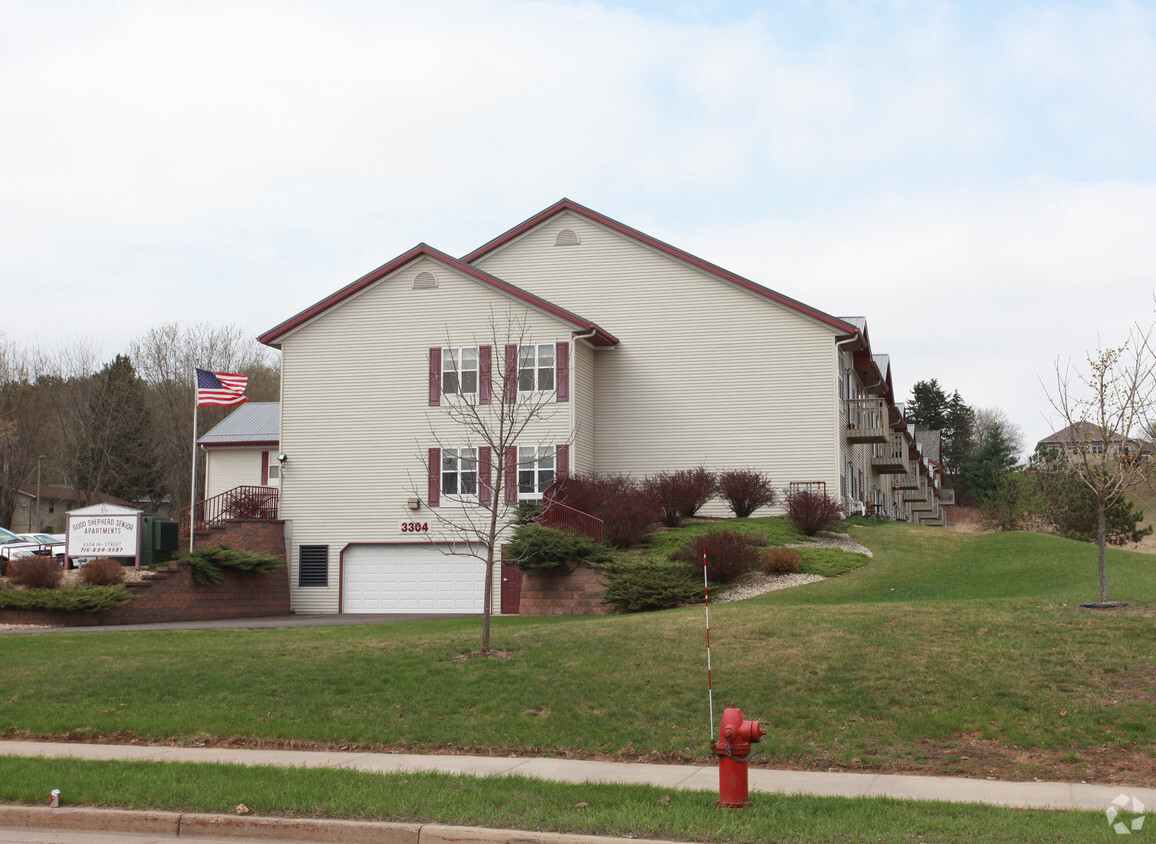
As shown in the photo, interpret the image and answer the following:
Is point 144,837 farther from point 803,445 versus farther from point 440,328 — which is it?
point 803,445

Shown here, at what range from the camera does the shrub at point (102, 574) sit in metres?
24.7

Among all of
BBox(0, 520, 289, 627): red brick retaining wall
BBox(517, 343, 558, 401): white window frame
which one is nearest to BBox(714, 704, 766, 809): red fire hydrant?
BBox(0, 520, 289, 627): red brick retaining wall

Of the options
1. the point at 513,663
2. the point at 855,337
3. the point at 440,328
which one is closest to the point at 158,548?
the point at 440,328

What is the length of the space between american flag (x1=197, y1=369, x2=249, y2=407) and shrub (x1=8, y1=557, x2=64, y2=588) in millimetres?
5791

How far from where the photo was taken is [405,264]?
3081 cm

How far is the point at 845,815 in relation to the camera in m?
7.53

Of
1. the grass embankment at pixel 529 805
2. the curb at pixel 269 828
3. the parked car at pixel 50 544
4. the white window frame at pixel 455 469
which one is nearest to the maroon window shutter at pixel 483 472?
the white window frame at pixel 455 469

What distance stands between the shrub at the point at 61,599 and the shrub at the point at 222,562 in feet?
8.67

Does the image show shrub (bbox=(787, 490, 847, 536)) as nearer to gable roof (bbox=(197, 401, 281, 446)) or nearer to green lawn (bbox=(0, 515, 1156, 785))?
green lawn (bbox=(0, 515, 1156, 785))

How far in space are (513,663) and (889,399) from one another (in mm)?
38993

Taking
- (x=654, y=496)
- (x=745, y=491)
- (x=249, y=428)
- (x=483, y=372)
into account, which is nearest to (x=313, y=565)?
(x=483, y=372)

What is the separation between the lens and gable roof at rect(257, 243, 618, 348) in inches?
1177

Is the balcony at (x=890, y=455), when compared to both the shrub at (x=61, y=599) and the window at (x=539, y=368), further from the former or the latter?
the shrub at (x=61, y=599)

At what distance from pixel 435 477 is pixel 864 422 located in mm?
14803
